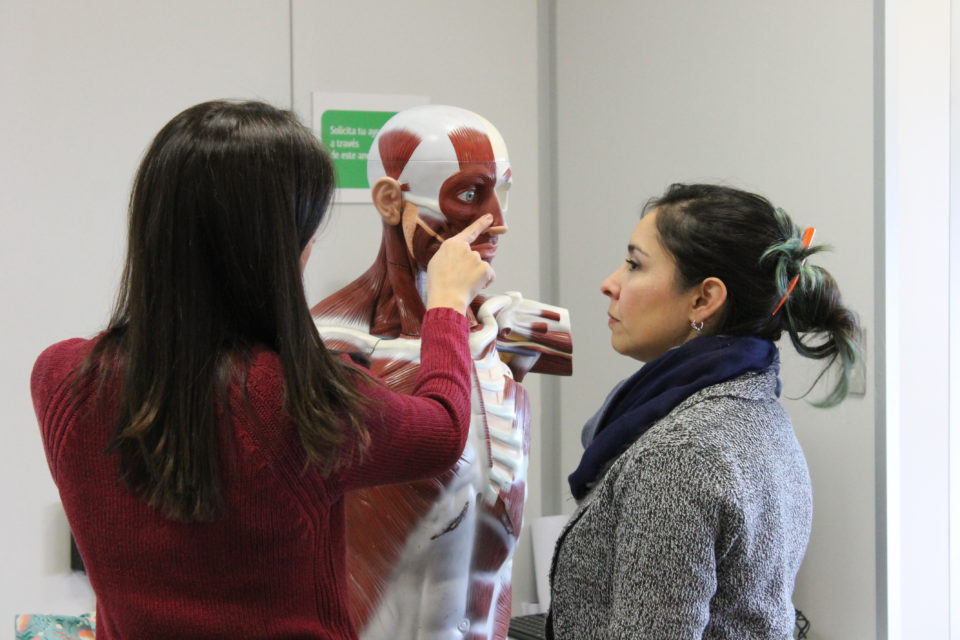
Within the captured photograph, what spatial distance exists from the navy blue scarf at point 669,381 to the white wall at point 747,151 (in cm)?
94

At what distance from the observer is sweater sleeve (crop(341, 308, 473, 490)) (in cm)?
107

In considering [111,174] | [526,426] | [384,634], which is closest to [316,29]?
[111,174]

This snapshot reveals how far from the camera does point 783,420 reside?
4.45ft

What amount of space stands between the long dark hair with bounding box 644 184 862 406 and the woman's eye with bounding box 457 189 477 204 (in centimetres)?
37

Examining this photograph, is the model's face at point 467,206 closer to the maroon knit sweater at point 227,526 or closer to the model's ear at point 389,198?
the model's ear at point 389,198

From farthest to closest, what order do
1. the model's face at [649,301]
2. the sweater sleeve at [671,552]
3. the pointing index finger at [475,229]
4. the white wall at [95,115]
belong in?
the white wall at [95,115], the pointing index finger at [475,229], the model's face at [649,301], the sweater sleeve at [671,552]

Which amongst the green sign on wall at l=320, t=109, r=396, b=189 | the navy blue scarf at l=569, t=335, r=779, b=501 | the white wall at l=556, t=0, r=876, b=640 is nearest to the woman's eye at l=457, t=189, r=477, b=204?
the navy blue scarf at l=569, t=335, r=779, b=501

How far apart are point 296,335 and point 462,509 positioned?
0.70 meters

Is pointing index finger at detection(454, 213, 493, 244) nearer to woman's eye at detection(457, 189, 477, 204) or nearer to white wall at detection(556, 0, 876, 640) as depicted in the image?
woman's eye at detection(457, 189, 477, 204)

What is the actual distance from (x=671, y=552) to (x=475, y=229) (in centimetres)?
70

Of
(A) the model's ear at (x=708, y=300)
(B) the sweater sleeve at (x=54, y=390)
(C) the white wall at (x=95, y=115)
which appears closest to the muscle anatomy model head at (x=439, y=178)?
(A) the model's ear at (x=708, y=300)

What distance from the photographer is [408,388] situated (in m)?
1.65

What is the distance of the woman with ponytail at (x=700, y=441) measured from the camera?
1151 millimetres

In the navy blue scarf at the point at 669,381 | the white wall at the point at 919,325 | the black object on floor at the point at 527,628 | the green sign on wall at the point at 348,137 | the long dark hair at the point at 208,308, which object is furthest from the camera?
the green sign on wall at the point at 348,137
